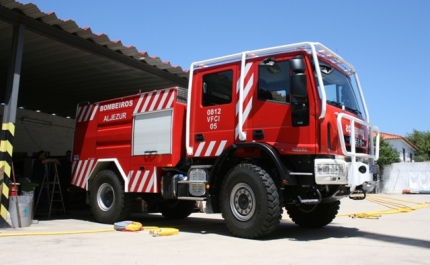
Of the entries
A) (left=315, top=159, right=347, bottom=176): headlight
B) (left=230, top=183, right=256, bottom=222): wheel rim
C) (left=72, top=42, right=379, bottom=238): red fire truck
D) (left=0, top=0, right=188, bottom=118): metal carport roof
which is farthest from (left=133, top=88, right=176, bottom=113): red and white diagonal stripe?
(left=315, top=159, right=347, bottom=176): headlight

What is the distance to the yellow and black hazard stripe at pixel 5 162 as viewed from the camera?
7867 millimetres

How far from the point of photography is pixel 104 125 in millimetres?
9477

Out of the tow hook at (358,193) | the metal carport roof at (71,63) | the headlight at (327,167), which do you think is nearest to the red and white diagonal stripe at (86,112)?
the metal carport roof at (71,63)

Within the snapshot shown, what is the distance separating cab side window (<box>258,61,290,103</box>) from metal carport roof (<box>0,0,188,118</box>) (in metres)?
3.92

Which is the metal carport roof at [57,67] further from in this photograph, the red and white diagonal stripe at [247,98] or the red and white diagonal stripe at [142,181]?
the red and white diagonal stripe at [247,98]

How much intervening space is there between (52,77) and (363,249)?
33.3 ft

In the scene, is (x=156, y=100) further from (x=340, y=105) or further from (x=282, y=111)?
(x=340, y=105)

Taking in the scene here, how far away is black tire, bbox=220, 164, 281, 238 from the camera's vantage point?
21.1 ft

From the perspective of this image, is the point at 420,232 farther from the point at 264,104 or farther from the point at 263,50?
the point at 263,50

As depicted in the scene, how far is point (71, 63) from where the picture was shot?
10938 mm

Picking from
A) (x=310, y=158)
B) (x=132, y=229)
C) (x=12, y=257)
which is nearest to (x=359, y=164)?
(x=310, y=158)

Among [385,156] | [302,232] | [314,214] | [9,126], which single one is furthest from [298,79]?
[385,156]

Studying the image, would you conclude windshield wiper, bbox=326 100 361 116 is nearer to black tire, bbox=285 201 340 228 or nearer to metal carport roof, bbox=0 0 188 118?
black tire, bbox=285 201 340 228

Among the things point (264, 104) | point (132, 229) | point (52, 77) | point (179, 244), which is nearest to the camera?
point (179, 244)
